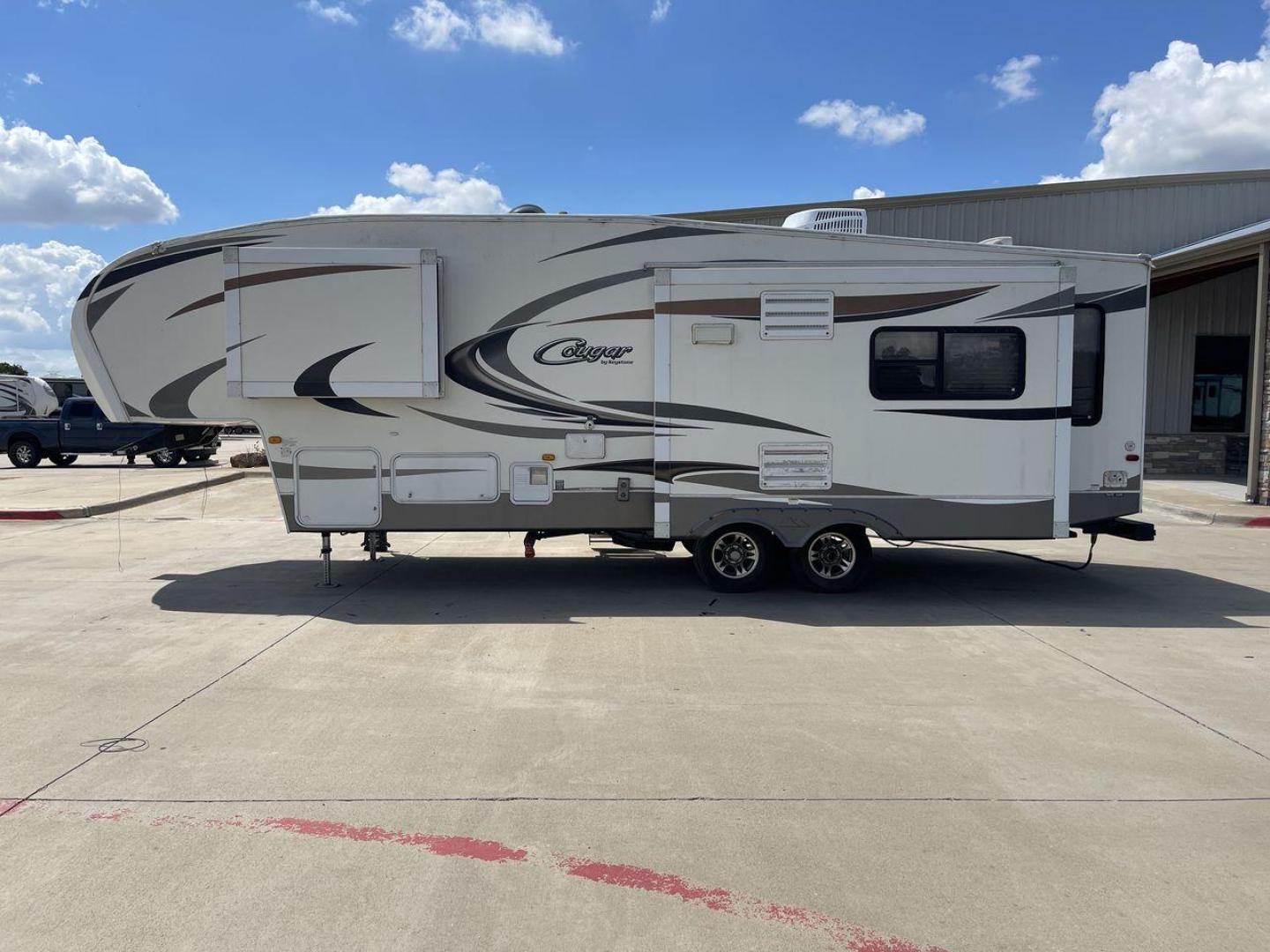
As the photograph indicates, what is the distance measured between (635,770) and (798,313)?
4.79 metres

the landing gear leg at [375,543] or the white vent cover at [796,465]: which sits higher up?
the white vent cover at [796,465]

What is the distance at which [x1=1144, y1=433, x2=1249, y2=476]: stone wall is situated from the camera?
1969 centimetres

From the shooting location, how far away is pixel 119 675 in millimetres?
5867

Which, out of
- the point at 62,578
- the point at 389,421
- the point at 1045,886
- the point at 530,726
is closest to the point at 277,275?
the point at 389,421

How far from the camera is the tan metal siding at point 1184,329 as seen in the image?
64.5ft

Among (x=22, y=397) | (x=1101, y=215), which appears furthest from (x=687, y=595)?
(x=22, y=397)

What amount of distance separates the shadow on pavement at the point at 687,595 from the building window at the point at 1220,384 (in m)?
12.7

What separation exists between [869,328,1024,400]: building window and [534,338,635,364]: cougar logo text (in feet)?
7.66

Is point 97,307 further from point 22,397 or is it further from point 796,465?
point 22,397

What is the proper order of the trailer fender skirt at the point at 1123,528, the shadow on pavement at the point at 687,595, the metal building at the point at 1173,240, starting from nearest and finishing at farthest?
the shadow on pavement at the point at 687,595
the trailer fender skirt at the point at 1123,528
the metal building at the point at 1173,240

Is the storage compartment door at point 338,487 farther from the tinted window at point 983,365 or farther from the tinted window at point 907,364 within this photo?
the tinted window at point 983,365

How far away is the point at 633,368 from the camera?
7895 millimetres

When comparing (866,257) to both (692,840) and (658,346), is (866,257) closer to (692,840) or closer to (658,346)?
(658,346)

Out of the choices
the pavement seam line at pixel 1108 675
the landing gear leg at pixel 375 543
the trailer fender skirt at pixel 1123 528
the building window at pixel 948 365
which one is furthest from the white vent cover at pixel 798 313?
the landing gear leg at pixel 375 543
